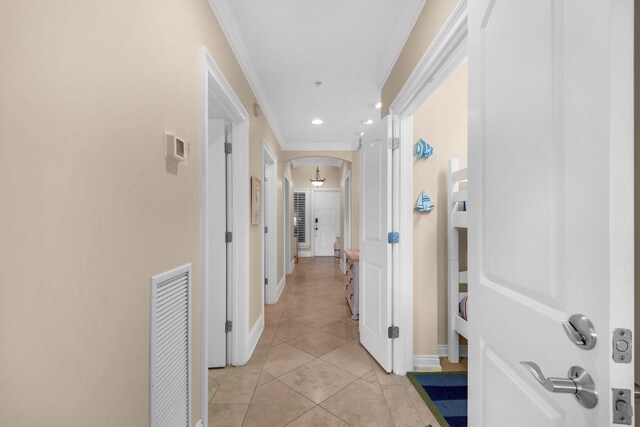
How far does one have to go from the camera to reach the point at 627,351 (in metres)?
0.52

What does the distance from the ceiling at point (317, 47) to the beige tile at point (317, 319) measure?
2497 millimetres

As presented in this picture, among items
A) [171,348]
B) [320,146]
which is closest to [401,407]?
[171,348]

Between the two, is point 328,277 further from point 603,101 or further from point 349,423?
point 603,101

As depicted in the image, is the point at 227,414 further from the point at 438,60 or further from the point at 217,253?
the point at 438,60

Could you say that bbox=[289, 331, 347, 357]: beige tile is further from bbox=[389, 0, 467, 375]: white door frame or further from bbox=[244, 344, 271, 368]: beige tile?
bbox=[389, 0, 467, 375]: white door frame

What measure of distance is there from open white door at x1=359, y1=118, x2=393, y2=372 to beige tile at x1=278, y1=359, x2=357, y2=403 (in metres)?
0.37

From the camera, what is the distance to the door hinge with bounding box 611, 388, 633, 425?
510 millimetres

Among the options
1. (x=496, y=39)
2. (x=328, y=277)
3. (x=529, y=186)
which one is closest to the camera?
(x=529, y=186)

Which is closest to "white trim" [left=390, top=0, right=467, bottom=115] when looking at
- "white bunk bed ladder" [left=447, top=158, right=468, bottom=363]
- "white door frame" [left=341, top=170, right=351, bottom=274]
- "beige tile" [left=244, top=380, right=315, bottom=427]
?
"white bunk bed ladder" [left=447, top=158, right=468, bottom=363]

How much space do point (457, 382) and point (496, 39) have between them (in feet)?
7.33

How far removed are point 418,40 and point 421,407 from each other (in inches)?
92.5

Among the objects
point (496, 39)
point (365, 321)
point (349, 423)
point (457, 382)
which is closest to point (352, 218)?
point (365, 321)

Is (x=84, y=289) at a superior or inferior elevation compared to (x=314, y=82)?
inferior

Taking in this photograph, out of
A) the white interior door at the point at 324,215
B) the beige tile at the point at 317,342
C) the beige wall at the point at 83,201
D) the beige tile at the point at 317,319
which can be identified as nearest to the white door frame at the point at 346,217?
the white interior door at the point at 324,215
